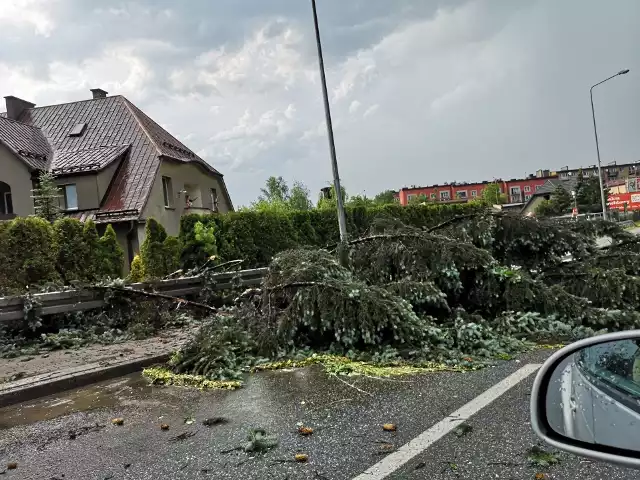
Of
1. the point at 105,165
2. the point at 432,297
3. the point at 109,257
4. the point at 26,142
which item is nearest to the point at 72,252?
the point at 109,257

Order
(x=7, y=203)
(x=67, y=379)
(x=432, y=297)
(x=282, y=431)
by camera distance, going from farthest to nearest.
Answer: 1. (x=7, y=203)
2. (x=432, y=297)
3. (x=67, y=379)
4. (x=282, y=431)

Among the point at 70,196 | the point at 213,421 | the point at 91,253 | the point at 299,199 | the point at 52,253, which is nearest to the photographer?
the point at 213,421

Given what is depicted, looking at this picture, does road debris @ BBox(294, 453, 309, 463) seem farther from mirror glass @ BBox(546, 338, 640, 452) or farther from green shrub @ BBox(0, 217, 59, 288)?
green shrub @ BBox(0, 217, 59, 288)

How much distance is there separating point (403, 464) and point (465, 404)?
1.34 meters

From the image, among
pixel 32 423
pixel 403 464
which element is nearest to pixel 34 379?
pixel 32 423

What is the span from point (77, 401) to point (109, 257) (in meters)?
9.67

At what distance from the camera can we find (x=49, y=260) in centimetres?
1230

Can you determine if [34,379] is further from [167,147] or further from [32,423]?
[167,147]

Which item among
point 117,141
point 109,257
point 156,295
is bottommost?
point 156,295

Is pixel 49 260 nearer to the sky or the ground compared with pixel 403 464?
nearer to the sky

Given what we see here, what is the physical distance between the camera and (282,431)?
14.2 ft

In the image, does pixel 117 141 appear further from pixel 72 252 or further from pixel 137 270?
pixel 72 252

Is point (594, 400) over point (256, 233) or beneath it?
beneath

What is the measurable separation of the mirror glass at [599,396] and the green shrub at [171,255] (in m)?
14.5
